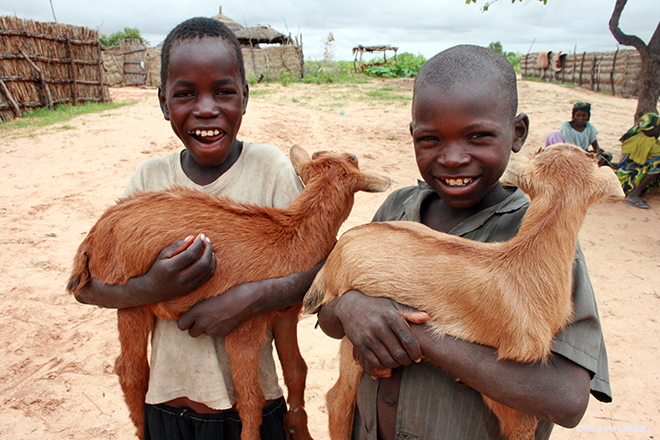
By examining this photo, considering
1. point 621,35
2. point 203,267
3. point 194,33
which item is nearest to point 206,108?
point 194,33

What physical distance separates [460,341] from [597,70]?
2753 centimetres

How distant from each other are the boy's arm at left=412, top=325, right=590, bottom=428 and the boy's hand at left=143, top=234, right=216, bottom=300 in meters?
0.98

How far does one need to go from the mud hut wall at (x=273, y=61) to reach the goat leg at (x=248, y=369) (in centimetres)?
2368

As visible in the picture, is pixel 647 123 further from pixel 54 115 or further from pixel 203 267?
pixel 54 115

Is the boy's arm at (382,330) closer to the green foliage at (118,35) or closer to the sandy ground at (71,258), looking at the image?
the sandy ground at (71,258)

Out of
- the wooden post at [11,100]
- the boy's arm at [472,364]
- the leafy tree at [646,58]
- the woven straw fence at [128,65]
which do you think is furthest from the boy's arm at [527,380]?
the woven straw fence at [128,65]

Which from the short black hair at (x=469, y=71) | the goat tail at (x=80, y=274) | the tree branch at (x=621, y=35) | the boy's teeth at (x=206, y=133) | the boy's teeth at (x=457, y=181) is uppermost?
the tree branch at (x=621, y=35)

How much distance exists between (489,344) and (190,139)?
1.56 m

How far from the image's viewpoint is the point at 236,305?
5.75 ft

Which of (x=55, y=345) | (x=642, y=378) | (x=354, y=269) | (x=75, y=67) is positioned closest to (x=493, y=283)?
(x=354, y=269)

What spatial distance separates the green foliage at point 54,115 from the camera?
1121 centimetres

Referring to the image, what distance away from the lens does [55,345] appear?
13.1 feet

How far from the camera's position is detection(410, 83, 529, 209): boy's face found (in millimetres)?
1427

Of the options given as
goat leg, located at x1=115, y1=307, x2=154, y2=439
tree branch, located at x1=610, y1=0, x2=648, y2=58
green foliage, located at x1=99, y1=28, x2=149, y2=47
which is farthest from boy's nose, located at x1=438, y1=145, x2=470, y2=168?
green foliage, located at x1=99, y1=28, x2=149, y2=47
